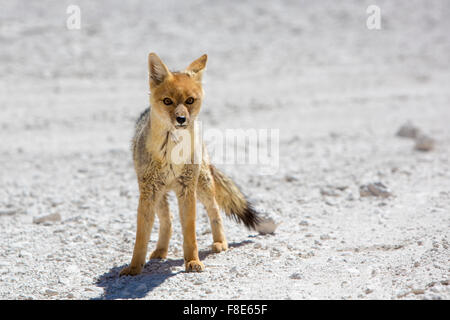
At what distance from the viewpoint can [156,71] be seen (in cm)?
518

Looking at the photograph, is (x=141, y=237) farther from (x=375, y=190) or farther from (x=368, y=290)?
(x=375, y=190)

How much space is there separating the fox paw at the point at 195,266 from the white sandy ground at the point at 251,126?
7 centimetres

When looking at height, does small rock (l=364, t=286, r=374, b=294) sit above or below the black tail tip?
below

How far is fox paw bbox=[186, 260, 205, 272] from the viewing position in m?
5.32

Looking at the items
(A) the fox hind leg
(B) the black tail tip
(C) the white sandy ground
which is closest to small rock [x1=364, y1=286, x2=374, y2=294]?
(C) the white sandy ground

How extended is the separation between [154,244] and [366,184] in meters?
3.09

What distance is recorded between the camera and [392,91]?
53.7 feet

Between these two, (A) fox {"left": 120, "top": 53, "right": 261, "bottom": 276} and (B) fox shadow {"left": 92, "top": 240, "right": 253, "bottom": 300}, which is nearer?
(B) fox shadow {"left": 92, "top": 240, "right": 253, "bottom": 300}

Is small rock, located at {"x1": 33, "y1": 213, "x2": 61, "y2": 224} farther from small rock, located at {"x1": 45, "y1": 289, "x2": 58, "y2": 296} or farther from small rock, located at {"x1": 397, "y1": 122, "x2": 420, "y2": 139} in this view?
small rock, located at {"x1": 397, "y1": 122, "x2": 420, "y2": 139}

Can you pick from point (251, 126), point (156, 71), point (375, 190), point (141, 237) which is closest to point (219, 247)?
point (141, 237)

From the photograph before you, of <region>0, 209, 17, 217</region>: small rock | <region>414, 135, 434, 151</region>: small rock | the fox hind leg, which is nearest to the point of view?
the fox hind leg

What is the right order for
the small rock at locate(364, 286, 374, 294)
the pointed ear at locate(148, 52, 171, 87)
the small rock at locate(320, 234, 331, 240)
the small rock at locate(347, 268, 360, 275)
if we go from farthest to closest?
the small rock at locate(320, 234, 331, 240) → the pointed ear at locate(148, 52, 171, 87) → the small rock at locate(347, 268, 360, 275) → the small rock at locate(364, 286, 374, 294)

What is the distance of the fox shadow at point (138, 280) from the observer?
489cm

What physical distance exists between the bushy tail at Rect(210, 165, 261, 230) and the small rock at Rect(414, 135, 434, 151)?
5.38 m
